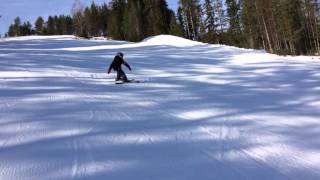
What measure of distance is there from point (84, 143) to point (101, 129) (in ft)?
3.87

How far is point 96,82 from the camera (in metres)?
18.0

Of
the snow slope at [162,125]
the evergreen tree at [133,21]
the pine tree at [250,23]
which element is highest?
the evergreen tree at [133,21]

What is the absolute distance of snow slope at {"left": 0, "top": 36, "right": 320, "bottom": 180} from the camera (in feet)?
23.6

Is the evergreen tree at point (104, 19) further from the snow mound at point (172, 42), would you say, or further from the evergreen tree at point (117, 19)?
the snow mound at point (172, 42)

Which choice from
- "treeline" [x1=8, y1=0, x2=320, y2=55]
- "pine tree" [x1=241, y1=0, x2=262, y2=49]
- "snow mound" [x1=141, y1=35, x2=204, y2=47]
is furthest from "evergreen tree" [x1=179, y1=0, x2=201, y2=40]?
"snow mound" [x1=141, y1=35, x2=204, y2=47]

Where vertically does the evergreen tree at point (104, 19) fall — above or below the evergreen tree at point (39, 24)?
below

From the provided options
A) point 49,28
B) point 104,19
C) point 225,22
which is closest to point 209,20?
point 225,22

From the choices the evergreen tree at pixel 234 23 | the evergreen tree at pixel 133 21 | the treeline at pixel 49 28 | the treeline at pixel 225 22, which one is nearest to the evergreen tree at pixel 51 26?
the treeline at pixel 49 28

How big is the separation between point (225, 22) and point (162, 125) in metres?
66.0

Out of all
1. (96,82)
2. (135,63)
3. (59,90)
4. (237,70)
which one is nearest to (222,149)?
(59,90)

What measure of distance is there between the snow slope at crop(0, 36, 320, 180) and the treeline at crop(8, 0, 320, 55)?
39.0m

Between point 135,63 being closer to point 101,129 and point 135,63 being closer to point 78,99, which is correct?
point 78,99

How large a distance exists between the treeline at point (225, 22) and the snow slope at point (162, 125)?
39.0 m

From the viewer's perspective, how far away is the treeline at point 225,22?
57.8 meters
